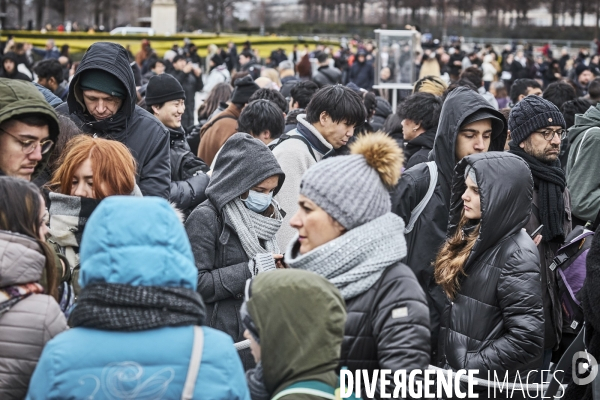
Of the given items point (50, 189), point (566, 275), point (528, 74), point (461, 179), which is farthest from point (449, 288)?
point (528, 74)

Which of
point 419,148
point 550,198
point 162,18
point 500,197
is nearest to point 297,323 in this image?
point 500,197

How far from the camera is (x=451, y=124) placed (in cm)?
568

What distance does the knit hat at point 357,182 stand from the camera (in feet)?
11.3

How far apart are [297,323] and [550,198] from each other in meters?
3.20

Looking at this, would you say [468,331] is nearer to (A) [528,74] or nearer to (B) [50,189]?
(B) [50,189]

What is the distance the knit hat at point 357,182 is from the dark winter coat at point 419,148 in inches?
119

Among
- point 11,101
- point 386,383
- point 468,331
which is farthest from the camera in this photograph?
point 468,331

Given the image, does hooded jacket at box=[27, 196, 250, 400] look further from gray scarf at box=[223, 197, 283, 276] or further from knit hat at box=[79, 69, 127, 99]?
knit hat at box=[79, 69, 127, 99]

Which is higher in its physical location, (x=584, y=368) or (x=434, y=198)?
(x=434, y=198)

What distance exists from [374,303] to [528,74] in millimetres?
28119

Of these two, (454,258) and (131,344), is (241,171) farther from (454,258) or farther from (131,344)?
(131,344)

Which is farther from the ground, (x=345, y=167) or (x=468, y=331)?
(x=345, y=167)

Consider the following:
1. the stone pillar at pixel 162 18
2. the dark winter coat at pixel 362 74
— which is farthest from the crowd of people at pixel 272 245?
the stone pillar at pixel 162 18

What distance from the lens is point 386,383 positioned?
3287 millimetres
